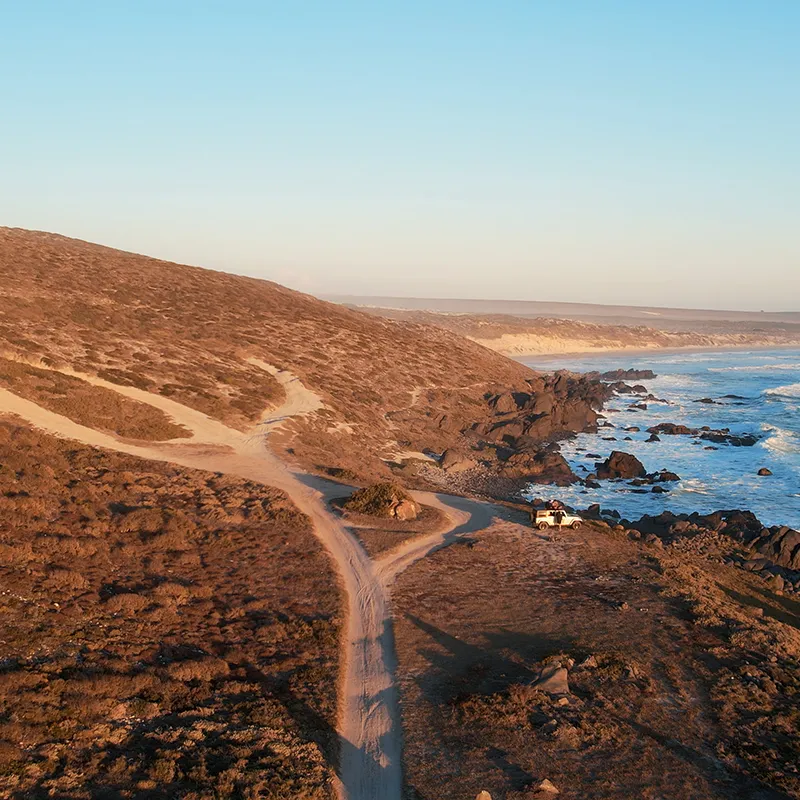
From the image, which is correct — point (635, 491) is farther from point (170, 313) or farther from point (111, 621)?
point (170, 313)

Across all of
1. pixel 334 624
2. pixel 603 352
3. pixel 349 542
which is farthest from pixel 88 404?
pixel 603 352

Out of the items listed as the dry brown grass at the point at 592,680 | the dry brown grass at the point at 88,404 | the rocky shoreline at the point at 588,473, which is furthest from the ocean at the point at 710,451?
the dry brown grass at the point at 88,404

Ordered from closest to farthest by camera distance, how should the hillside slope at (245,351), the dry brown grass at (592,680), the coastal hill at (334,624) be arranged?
the coastal hill at (334,624), the dry brown grass at (592,680), the hillside slope at (245,351)

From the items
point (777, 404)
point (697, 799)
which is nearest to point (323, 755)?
point (697, 799)

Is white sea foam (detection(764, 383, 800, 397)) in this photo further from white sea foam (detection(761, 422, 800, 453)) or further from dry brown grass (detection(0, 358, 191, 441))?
dry brown grass (detection(0, 358, 191, 441))

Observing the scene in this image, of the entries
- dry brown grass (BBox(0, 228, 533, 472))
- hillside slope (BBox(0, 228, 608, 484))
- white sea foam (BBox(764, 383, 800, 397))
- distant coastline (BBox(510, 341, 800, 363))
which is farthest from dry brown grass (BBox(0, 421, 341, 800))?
distant coastline (BBox(510, 341, 800, 363))

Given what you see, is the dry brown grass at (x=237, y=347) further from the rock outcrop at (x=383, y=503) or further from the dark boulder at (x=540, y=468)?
the rock outcrop at (x=383, y=503)
